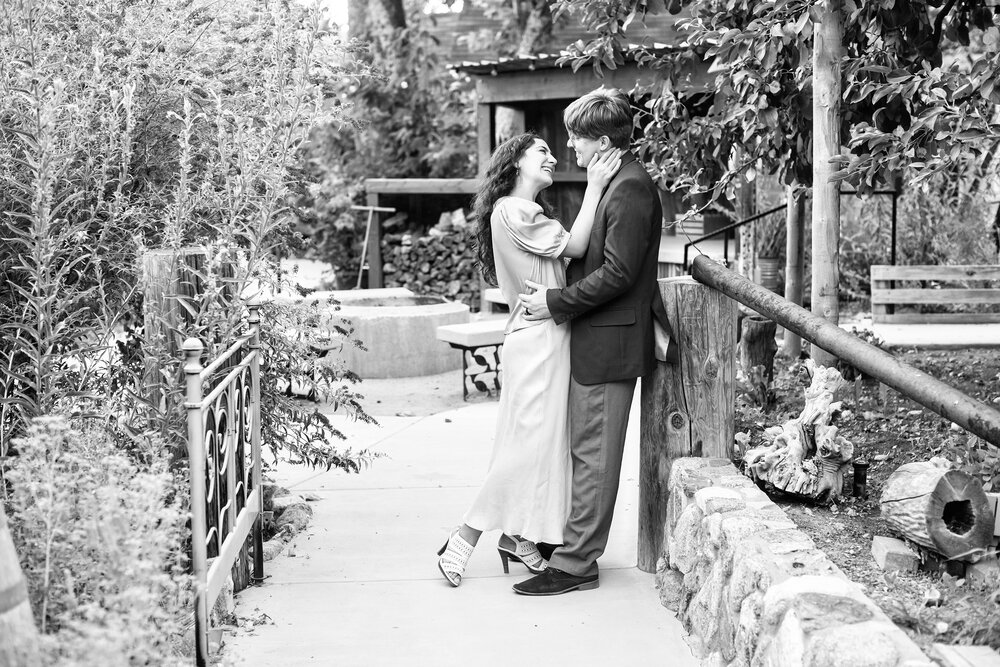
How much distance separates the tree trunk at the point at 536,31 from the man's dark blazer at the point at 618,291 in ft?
43.1

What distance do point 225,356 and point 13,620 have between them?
137cm

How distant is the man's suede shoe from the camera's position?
4094 mm

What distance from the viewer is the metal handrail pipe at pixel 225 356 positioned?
3207mm

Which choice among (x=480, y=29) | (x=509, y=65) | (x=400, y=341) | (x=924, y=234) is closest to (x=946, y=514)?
(x=400, y=341)

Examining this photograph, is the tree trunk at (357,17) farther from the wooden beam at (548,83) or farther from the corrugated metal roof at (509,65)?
the corrugated metal roof at (509,65)

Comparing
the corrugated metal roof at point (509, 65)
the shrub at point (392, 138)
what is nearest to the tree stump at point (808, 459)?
the corrugated metal roof at point (509, 65)

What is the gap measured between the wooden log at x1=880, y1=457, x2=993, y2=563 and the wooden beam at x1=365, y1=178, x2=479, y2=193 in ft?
36.9

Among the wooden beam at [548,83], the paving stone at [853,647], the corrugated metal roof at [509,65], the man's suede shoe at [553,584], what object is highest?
the corrugated metal roof at [509,65]

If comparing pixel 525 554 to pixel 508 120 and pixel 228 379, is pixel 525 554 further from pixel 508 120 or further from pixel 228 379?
pixel 508 120

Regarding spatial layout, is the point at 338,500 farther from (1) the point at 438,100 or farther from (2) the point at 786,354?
(1) the point at 438,100

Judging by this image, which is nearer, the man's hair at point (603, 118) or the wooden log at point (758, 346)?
the man's hair at point (603, 118)

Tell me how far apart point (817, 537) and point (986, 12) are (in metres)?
3.02

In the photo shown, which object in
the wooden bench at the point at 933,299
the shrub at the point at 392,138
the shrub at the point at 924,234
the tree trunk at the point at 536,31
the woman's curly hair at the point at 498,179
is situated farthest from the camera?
the tree trunk at the point at 536,31

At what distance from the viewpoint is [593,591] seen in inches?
163
